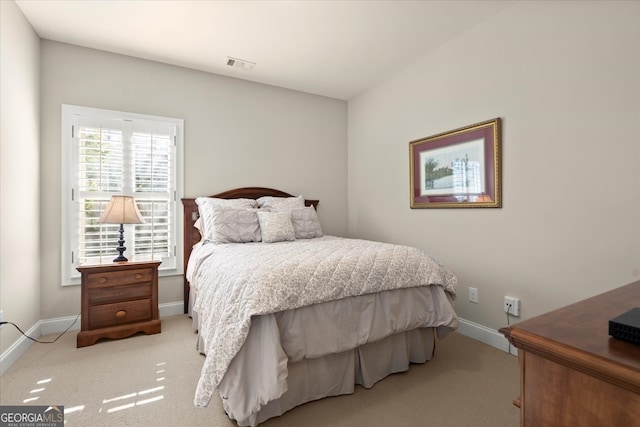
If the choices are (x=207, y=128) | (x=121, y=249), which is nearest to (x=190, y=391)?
(x=121, y=249)

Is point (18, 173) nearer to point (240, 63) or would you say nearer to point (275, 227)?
point (275, 227)

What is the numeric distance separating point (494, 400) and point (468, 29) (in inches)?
112

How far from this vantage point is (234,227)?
9.60ft

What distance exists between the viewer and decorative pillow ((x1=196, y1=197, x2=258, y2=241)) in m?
2.98

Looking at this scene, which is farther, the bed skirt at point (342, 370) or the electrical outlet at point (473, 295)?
the electrical outlet at point (473, 295)

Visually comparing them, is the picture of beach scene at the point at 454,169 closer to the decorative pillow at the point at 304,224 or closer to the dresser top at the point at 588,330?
the decorative pillow at the point at 304,224

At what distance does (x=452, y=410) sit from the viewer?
169 centimetres

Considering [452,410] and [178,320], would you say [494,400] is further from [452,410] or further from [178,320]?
[178,320]

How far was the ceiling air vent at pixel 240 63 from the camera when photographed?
3.21m

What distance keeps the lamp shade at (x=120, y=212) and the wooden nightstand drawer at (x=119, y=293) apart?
57 centimetres

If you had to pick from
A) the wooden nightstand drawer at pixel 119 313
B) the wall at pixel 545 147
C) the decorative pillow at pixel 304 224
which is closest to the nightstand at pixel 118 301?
the wooden nightstand drawer at pixel 119 313

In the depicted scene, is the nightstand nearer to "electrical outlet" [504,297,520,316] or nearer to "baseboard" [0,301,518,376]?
"baseboard" [0,301,518,376]

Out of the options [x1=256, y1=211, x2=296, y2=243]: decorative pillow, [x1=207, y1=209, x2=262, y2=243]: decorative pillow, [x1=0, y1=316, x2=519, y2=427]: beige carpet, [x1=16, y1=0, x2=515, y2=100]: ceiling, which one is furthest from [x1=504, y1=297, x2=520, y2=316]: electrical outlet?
[x1=16, y1=0, x2=515, y2=100]: ceiling

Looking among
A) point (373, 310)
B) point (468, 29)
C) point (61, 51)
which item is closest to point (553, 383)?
point (373, 310)
